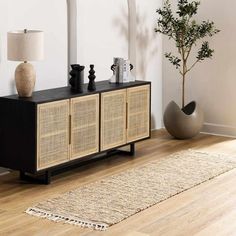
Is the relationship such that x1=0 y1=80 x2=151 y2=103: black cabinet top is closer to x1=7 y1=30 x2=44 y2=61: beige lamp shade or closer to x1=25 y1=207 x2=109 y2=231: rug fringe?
x1=7 y1=30 x2=44 y2=61: beige lamp shade

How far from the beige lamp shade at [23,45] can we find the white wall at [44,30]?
0.37 meters

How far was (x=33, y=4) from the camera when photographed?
228 inches

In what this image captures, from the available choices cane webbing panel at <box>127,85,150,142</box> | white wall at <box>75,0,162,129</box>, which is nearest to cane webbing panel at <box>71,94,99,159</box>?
cane webbing panel at <box>127,85,150,142</box>

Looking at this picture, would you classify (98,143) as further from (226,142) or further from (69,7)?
(226,142)

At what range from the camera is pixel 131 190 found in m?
5.16

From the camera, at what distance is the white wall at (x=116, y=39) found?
6434 mm

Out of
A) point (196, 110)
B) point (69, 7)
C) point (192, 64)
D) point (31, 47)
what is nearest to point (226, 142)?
point (196, 110)

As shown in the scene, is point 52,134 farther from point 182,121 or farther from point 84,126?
point 182,121

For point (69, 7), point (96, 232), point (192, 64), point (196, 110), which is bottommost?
point (96, 232)

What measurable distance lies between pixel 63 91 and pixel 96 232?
182 centimetres

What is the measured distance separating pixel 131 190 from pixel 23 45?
142cm

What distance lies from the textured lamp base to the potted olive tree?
2.11m

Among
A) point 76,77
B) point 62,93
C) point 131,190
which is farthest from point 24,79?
point 131,190

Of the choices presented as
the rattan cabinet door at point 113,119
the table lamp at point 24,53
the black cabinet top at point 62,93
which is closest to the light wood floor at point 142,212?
the rattan cabinet door at point 113,119
